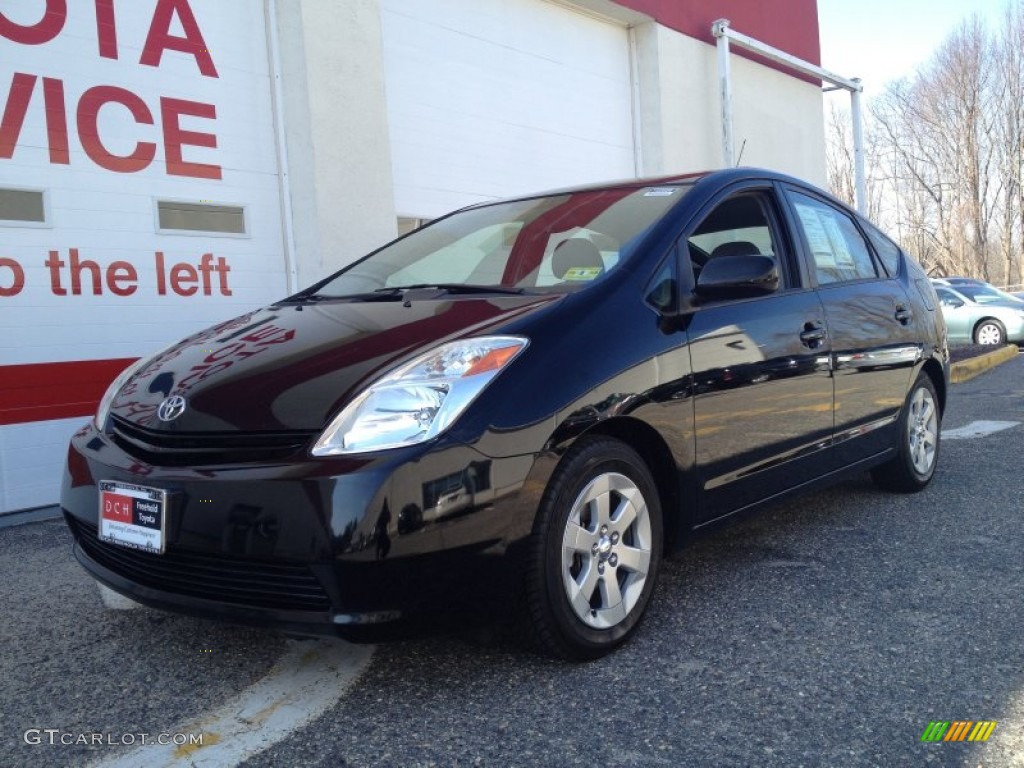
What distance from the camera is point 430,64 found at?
26.0 ft

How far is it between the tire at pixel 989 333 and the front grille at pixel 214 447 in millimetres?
16050

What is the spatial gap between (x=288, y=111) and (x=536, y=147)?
10.3 feet

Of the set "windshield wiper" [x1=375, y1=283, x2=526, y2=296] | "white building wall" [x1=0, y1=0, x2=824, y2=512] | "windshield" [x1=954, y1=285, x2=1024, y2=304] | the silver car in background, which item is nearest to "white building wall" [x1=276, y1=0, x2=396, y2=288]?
"white building wall" [x1=0, y1=0, x2=824, y2=512]

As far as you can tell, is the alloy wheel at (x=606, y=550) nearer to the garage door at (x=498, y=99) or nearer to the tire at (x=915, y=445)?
the tire at (x=915, y=445)

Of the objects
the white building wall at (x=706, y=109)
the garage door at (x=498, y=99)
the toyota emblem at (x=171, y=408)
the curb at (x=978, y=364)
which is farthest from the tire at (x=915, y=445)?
the curb at (x=978, y=364)

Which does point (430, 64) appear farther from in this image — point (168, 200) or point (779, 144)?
point (779, 144)

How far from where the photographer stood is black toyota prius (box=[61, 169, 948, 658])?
7.26 ft

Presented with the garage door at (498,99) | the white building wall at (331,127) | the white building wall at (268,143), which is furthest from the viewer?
the garage door at (498,99)

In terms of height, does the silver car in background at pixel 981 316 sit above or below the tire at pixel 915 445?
above

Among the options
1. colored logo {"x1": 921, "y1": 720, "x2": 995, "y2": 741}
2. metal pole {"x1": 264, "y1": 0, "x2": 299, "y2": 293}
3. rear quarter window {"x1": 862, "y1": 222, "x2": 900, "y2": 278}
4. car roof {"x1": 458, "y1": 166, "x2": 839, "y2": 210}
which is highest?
metal pole {"x1": 264, "y1": 0, "x2": 299, "y2": 293}

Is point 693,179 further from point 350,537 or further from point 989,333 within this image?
point 989,333

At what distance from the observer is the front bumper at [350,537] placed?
7.10 feet

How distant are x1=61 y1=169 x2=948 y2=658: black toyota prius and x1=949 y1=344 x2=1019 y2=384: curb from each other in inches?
298

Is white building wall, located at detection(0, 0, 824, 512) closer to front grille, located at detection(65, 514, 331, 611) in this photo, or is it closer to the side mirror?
front grille, located at detection(65, 514, 331, 611)
